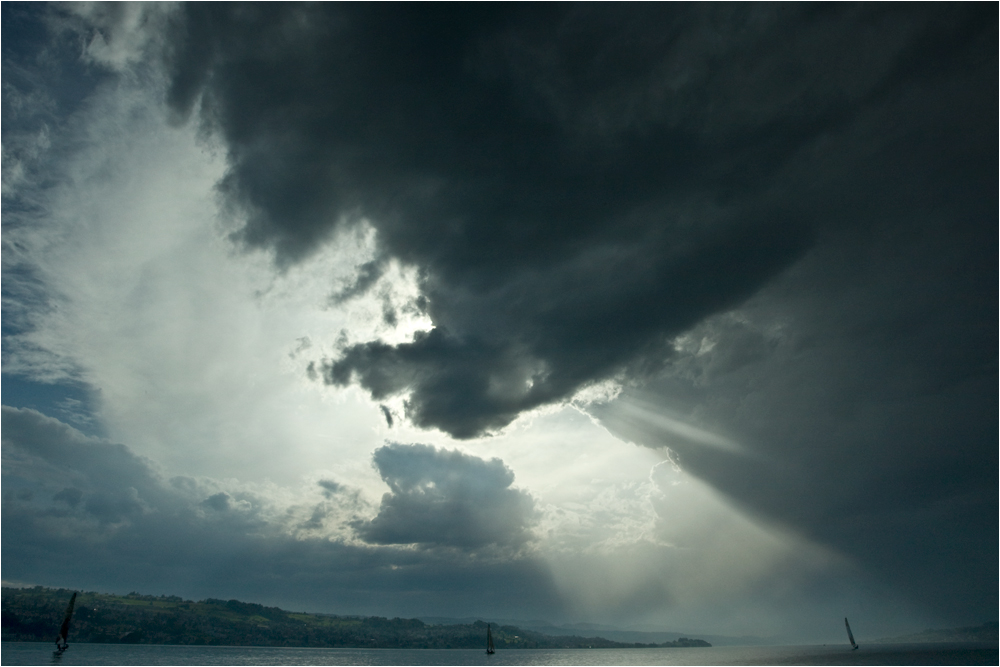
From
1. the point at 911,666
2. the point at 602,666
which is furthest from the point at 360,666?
the point at 911,666

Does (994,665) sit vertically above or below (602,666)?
above

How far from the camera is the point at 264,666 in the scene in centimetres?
13400

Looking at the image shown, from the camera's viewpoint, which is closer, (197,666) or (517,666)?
(197,666)

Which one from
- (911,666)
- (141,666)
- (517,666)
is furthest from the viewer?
(517,666)

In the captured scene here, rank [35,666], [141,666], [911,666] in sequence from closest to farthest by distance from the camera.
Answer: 1. [35,666]
2. [141,666]
3. [911,666]

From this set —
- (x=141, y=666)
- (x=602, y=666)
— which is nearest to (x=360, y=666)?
(x=141, y=666)

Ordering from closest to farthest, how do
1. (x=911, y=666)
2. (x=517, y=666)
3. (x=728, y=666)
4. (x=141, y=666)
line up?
1. (x=141, y=666)
2. (x=911, y=666)
3. (x=728, y=666)
4. (x=517, y=666)

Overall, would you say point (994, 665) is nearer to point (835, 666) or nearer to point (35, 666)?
point (835, 666)

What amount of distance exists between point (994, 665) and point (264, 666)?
618 feet

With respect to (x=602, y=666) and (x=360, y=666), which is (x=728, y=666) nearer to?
(x=602, y=666)

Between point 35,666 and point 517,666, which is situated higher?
point 35,666

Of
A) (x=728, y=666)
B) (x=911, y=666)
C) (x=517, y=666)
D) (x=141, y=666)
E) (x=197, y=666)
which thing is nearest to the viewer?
(x=141, y=666)

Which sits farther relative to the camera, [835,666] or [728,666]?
[728,666]

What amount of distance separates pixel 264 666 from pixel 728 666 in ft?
451
